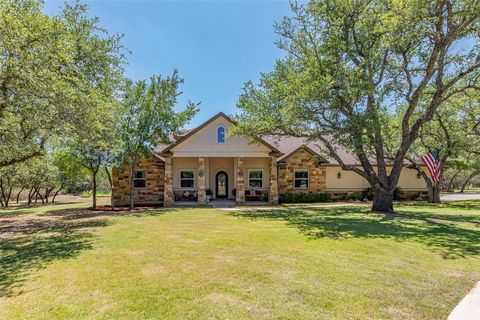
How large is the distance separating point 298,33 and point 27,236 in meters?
15.8

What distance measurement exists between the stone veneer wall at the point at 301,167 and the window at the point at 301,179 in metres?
0.29

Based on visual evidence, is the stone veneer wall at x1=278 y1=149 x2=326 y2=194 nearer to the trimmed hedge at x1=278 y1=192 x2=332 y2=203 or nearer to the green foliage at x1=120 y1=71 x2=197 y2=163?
the trimmed hedge at x1=278 y1=192 x2=332 y2=203

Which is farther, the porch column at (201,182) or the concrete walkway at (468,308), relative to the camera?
the porch column at (201,182)

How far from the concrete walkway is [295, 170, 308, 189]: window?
18.8 metres

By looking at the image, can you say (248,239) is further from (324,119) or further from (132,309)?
(324,119)

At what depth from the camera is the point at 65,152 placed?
1906 cm

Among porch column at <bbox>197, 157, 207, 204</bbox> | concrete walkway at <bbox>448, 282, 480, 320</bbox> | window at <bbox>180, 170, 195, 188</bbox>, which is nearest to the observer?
concrete walkway at <bbox>448, 282, 480, 320</bbox>

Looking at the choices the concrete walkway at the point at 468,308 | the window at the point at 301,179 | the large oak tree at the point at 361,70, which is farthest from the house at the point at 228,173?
the concrete walkway at the point at 468,308

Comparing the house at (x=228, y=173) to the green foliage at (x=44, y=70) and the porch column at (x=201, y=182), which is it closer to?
the porch column at (x=201, y=182)

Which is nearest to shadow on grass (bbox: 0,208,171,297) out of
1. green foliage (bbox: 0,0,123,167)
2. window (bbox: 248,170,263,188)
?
green foliage (bbox: 0,0,123,167)

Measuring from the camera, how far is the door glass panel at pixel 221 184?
24219 millimetres

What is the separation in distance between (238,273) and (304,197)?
1814cm

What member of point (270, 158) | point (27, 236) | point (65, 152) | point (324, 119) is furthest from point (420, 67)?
point (65, 152)

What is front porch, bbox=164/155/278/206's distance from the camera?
69.1 ft
